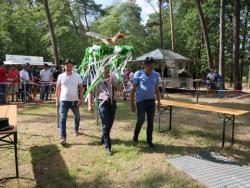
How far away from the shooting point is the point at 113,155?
22.2 ft

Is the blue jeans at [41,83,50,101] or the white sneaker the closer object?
the white sneaker

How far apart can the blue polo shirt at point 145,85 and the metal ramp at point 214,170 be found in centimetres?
129

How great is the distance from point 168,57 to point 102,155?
53.4 ft

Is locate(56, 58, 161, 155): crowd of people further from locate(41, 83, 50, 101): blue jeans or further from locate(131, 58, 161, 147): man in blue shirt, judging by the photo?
locate(41, 83, 50, 101): blue jeans

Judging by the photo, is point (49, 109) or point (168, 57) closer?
point (49, 109)

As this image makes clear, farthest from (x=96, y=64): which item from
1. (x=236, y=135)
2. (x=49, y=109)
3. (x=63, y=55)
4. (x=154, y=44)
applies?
(x=154, y=44)

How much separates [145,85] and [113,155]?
1.46 m

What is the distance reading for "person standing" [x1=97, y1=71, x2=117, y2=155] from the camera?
6602 millimetres

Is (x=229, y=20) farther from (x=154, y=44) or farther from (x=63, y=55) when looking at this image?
(x=63, y=55)

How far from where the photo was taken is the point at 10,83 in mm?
14234

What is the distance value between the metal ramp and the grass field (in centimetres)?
20

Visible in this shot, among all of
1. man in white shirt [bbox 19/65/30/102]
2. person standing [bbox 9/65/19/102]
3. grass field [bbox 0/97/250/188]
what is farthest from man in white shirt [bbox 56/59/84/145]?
man in white shirt [bbox 19/65/30/102]

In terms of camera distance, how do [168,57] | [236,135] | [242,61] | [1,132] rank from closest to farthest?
[1,132]
[236,135]
[168,57]
[242,61]

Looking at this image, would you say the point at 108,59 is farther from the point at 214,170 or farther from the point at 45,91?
the point at 45,91
